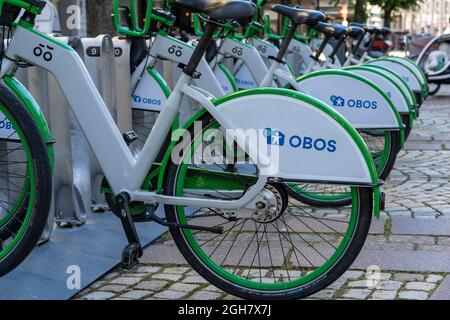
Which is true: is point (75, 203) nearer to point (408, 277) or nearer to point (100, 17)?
point (408, 277)

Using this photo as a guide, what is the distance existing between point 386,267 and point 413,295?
47cm

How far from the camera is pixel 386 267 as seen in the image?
13.7ft

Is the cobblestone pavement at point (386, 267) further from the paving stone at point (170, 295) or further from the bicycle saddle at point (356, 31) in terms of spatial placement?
the bicycle saddle at point (356, 31)

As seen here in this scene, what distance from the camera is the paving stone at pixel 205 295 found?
371cm

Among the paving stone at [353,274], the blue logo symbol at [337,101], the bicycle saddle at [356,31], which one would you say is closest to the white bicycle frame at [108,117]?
the paving stone at [353,274]

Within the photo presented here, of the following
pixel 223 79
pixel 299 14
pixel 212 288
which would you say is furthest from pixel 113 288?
pixel 223 79

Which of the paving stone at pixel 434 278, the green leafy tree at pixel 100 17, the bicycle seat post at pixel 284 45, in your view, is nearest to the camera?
the paving stone at pixel 434 278

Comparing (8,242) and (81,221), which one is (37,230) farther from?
(81,221)

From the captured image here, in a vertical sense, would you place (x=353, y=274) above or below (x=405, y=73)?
below

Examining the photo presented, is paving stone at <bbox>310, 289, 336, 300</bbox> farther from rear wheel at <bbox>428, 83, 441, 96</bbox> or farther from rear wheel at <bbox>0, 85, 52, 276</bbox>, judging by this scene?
rear wheel at <bbox>428, 83, 441, 96</bbox>

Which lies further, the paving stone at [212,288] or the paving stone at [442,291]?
the paving stone at [212,288]

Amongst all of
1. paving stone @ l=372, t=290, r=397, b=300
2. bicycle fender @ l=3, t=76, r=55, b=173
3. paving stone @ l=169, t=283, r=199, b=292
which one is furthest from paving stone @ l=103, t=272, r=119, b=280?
paving stone @ l=372, t=290, r=397, b=300

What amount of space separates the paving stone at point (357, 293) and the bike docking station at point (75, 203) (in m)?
0.92

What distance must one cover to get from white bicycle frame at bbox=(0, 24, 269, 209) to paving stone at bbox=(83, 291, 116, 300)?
1.54 feet
